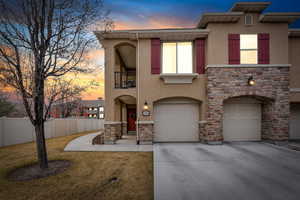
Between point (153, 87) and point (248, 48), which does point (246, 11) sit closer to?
point (248, 48)

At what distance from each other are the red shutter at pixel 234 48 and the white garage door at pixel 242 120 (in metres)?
2.42

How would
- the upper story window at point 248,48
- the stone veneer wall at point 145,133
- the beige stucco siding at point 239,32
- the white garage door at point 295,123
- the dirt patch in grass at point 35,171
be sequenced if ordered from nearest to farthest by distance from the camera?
the dirt patch in grass at point 35,171 < the beige stucco siding at point 239,32 < the upper story window at point 248,48 < the stone veneer wall at point 145,133 < the white garage door at point 295,123

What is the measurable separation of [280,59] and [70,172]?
11286 mm

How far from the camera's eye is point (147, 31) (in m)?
7.50

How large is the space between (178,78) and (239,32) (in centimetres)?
432

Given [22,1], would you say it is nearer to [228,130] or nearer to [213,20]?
[213,20]

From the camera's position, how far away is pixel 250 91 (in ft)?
23.9

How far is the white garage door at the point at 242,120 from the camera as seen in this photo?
7.96 metres

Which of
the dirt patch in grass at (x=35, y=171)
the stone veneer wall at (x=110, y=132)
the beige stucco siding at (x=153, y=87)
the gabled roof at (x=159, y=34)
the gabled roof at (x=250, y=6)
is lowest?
the dirt patch in grass at (x=35, y=171)

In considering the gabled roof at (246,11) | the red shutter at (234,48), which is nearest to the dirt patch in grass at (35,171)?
the red shutter at (234,48)

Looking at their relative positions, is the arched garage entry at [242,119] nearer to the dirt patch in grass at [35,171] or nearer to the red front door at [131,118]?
the red front door at [131,118]

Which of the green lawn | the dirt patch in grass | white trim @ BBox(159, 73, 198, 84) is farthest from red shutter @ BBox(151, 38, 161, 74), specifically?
the dirt patch in grass

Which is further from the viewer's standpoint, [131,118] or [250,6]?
[131,118]

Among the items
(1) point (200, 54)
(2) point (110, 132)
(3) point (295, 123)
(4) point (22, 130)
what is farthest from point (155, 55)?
(4) point (22, 130)
